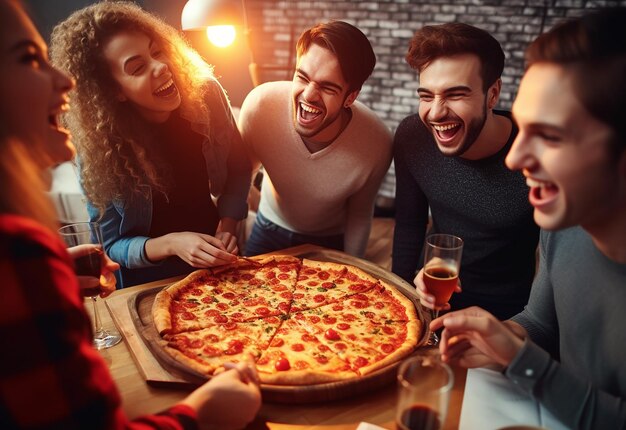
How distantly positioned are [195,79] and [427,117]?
1.30m

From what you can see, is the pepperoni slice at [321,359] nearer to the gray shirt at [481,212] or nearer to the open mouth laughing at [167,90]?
the gray shirt at [481,212]

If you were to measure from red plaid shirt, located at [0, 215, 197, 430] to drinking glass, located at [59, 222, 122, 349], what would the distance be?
0.75 meters

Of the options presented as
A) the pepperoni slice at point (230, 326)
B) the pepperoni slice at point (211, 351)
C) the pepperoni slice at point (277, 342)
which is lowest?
the pepperoni slice at point (277, 342)

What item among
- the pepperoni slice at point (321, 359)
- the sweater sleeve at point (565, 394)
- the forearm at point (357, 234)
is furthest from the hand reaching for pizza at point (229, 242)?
the sweater sleeve at point (565, 394)

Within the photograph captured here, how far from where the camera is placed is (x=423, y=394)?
3.51 feet

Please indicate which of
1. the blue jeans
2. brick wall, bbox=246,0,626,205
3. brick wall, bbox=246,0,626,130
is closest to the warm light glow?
brick wall, bbox=246,0,626,205

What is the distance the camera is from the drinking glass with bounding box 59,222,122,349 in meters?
1.63

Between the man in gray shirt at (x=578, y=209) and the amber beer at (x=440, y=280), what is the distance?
0.73ft

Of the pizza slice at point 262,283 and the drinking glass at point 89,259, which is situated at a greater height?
→ the drinking glass at point 89,259

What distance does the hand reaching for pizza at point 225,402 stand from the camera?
1.21m

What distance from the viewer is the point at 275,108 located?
2932mm

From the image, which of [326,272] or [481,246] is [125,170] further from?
[481,246]

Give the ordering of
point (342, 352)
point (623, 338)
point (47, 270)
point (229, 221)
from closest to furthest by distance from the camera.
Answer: point (47, 270) < point (623, 338) < point (342, 352) < point (229, 221)

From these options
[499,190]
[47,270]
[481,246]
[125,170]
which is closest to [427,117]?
[499,190]
